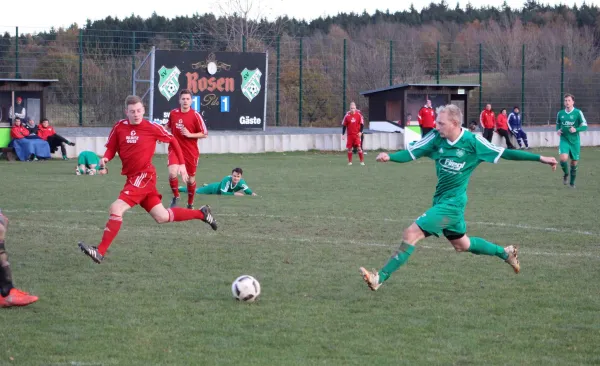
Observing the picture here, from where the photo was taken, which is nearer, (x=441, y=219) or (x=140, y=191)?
(x=441, y=219)

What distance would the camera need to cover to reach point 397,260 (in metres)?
6.77

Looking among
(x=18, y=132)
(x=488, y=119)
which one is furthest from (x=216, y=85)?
(x=488, y=119)

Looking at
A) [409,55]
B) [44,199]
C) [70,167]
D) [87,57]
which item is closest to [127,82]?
[87,57]

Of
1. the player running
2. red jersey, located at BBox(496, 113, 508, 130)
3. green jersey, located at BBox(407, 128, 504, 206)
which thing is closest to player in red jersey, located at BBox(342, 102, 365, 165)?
red jersey, located at BBox(496, 113, 508, 130)

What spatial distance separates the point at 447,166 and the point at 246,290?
6.42 ft

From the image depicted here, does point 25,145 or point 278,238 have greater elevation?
point 25,145

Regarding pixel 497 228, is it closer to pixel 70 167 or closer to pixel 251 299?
pixel 251 299

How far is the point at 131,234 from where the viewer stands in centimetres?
1023

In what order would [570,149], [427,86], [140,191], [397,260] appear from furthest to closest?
[427,86], [570,149], [140,191], [397,260]

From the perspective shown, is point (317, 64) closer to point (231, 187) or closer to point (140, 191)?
point (231, 187)

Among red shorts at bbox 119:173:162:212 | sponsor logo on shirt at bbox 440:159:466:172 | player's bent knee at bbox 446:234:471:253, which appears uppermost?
sponsor logo on shirt at bbox 440:159:466:172

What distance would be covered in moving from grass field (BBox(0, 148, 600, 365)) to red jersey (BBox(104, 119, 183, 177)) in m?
0.94

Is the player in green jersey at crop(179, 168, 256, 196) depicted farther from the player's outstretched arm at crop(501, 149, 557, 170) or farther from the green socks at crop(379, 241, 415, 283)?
the player's outstretched arm at crop(501, 149, 557, 170)

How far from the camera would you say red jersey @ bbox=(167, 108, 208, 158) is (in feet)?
42.8
